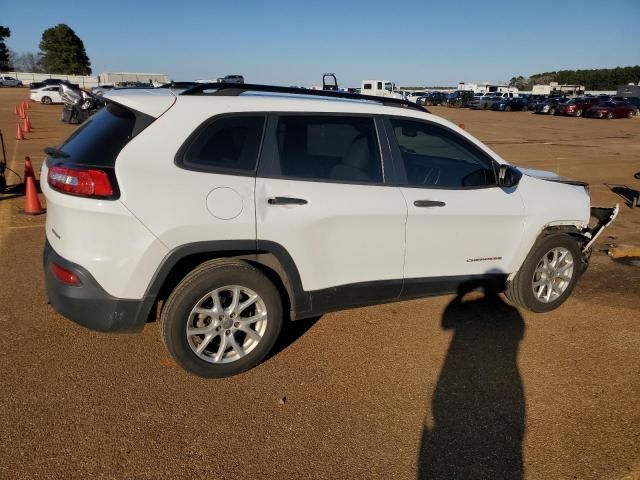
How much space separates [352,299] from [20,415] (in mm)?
2172

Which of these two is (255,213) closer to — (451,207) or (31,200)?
(451,207)

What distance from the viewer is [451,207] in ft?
11.8

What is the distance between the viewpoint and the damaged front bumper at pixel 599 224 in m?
4.56

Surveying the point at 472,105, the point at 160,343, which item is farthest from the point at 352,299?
the point at 472,105

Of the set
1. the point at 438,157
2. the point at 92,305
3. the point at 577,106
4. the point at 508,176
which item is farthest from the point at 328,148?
the point at 577,106

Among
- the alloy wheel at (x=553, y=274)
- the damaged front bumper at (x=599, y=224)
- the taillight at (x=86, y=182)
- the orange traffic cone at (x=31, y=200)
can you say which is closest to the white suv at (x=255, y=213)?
the taillight at (x=86, y=182)

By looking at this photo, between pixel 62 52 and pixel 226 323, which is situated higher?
pixel 62 52

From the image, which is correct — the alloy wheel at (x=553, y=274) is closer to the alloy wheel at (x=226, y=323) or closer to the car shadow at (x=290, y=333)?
the car shadow at (x=290, y=333)

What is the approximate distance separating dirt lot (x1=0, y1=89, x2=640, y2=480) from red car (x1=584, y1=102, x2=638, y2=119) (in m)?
39.4

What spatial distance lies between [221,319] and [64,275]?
973 mm

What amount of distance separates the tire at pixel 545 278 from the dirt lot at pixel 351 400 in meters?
0.14

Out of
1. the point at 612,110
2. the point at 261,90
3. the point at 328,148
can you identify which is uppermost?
the point at 612,110

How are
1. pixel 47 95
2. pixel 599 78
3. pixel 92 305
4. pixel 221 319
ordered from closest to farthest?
pixel 92 305 → pixel 221 319 → pixel 47 95 → pixel 599 78

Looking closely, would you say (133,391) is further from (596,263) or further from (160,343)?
(596,263)
